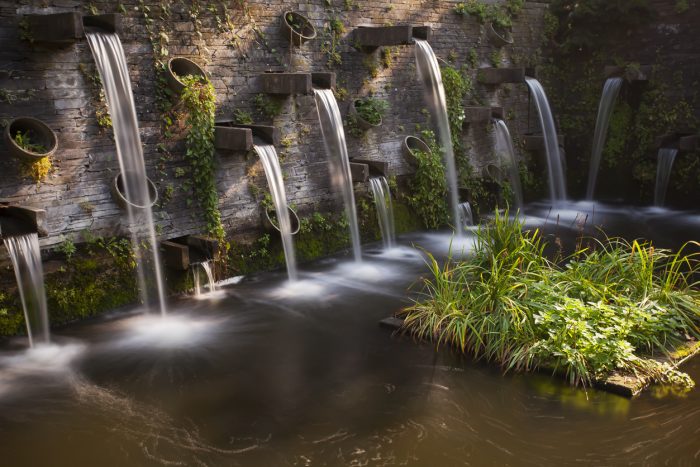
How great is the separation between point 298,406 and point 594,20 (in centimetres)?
1075

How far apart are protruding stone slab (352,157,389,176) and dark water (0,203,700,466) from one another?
3.45 meters

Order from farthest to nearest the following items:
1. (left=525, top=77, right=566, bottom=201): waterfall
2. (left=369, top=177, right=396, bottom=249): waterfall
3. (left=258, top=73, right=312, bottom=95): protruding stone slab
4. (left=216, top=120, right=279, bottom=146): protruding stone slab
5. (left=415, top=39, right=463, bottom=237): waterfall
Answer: (left=525, top=77, right=566, bottom=201): waterfall < (left=415, top=39, right=463, bottom=237): waterfall < (left=369, top=177, right=396, bottom=249): waterfall < (left=258, top=73, right=312, bottom=95): protruding stone slab < (left=216, top=120, right=279, bottom=146): protruding stone slab

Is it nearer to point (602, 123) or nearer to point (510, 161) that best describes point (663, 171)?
point (602, 123)

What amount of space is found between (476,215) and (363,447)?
7.57 meters

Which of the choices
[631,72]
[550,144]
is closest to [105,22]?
[550,144]

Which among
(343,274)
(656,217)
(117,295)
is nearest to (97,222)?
(117,295)

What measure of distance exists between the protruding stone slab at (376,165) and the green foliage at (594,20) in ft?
18.4

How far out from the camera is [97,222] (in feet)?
25.4

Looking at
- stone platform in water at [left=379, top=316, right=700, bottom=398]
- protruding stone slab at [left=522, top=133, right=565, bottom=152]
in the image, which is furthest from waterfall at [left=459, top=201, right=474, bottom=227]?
stone platform in water at [left=379, top=316, right=700, bottom=398]

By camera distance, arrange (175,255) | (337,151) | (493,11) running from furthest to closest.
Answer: (493,11), (337,151), (175,255)

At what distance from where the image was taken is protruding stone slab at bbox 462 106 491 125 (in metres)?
12.0

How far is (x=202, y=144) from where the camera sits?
8508 millimetres

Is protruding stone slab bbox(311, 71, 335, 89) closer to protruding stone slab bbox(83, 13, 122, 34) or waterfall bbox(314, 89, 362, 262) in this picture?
waterfall bbox(314, 89, 362, 262)

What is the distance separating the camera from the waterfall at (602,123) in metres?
13.0
